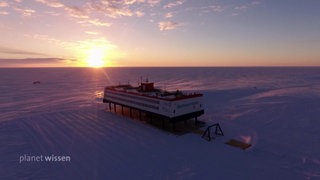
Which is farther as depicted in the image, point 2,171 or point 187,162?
point 187,162

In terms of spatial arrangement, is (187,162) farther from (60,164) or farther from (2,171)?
(2,171)

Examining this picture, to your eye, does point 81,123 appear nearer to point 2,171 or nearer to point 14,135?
point 14,135

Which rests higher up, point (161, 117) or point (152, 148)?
point (161, 117)

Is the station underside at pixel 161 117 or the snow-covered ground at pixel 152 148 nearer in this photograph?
the snow-covered ground at pixel 152 148

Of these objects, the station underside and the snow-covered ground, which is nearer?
the snow-covered ground

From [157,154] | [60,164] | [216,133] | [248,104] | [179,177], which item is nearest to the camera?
[179,177]

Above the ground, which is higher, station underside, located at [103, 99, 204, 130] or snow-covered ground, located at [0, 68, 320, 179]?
station underside, located at [103, 99, 204, 130]

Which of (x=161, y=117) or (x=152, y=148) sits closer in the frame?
(x=152, y=148)

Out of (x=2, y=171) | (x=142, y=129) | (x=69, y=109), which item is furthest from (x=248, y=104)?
(x=2, y=171)

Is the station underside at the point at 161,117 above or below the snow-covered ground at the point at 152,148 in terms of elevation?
above

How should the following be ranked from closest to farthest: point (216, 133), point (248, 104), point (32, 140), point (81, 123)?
point (32, 140) → point (216, 133) → point (81, 123) → point (248, 104)
